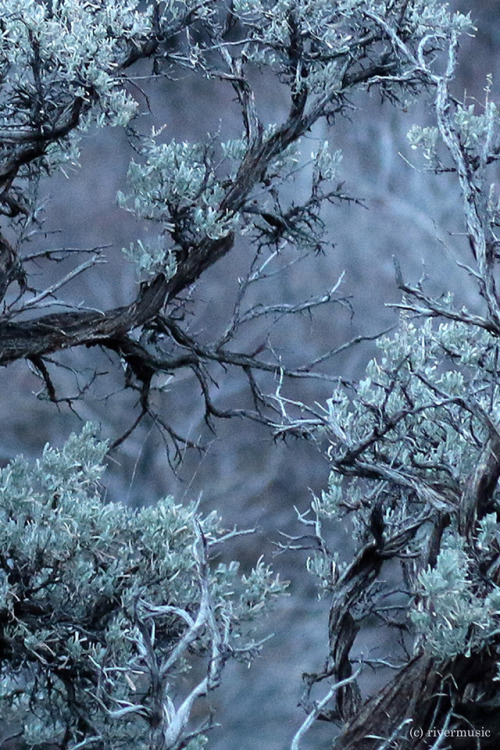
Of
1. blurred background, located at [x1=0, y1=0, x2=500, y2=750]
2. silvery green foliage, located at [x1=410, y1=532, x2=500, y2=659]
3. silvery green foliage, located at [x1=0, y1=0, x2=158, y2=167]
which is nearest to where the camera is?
silvery green foliage, located at [x1=410, y1=532, x2=500, y2=659]

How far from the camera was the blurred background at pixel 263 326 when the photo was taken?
5.84 metres

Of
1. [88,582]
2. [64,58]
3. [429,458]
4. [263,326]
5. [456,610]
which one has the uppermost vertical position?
[263,326]

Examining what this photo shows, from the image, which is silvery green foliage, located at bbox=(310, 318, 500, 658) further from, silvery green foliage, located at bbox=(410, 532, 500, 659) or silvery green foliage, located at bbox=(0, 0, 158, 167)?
silvery green foliage, located at bbox=(0, 0, 158, 167)

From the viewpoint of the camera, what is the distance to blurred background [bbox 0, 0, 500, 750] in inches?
230

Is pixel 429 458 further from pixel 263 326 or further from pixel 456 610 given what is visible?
pixel 263 326

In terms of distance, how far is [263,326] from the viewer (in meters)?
6.41

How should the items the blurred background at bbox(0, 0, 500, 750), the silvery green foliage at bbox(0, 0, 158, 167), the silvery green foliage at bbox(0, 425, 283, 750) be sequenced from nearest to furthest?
the silvery green foliage at bbox(0, 0, 158, 167) → the silvery green foliage at bbox(0, 425, 283, 750) → the blurred background at bbox(0, 0, 500, 750)

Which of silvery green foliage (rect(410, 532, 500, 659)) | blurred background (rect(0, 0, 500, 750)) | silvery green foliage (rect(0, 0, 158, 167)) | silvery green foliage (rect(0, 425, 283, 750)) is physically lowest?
silvery green foliage (rect(410, 532, 500, 659))

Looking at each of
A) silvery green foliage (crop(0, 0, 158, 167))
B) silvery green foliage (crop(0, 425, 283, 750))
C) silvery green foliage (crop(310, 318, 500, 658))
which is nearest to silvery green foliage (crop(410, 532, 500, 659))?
silvery green foliage (crop(310, 318, 500, 658))

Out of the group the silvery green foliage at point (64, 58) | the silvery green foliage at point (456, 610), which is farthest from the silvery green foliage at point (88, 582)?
the silvery green foliage at point (64, 58)

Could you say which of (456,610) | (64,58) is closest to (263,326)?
(64,58)

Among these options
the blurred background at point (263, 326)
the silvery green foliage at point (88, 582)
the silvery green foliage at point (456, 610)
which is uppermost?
the blurred background at point (263, 326)

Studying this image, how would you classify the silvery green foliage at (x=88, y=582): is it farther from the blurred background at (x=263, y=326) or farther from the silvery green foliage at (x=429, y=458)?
the blurred background at (x=263, y=326)

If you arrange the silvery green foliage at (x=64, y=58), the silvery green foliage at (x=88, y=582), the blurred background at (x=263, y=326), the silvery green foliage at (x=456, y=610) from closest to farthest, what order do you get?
the silvery green foliage at (x=456, y=610) → the silvery green foliage at (x=64, y=58) → the silvery green foliage at (x=88, y=582) → the blurred background at (x=263, y=326)
